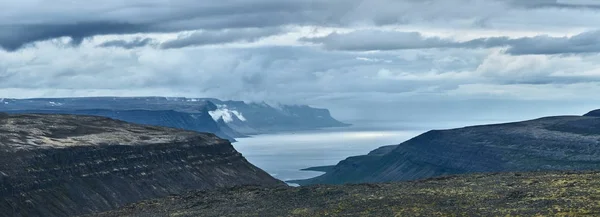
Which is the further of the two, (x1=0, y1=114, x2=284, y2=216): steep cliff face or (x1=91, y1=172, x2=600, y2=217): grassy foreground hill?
(x1=0, y1=114, x2=284, y2=216): steep cliff face

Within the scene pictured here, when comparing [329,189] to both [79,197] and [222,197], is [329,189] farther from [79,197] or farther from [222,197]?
[79,197]

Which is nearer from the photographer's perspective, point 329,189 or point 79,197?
point 329,189

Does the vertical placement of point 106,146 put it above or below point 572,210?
above

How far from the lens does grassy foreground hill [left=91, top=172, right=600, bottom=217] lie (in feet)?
265

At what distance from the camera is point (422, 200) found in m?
87.9

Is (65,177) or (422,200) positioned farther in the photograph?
(65,177)

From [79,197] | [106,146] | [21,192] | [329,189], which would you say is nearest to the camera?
[329,189]

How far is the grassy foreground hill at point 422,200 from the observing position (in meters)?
80.7

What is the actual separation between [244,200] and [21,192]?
6877 centimetres

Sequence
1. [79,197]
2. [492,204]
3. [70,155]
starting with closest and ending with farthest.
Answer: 1. [492,204]
2. [79,197]
3. [70,155]

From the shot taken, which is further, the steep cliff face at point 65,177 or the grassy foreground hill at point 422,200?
the steep cliff face at point 65,177

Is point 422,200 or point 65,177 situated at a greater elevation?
point 65,177

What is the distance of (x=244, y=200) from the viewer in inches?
4075

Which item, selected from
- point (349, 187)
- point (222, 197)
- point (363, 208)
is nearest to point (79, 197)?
point (222, 197)
